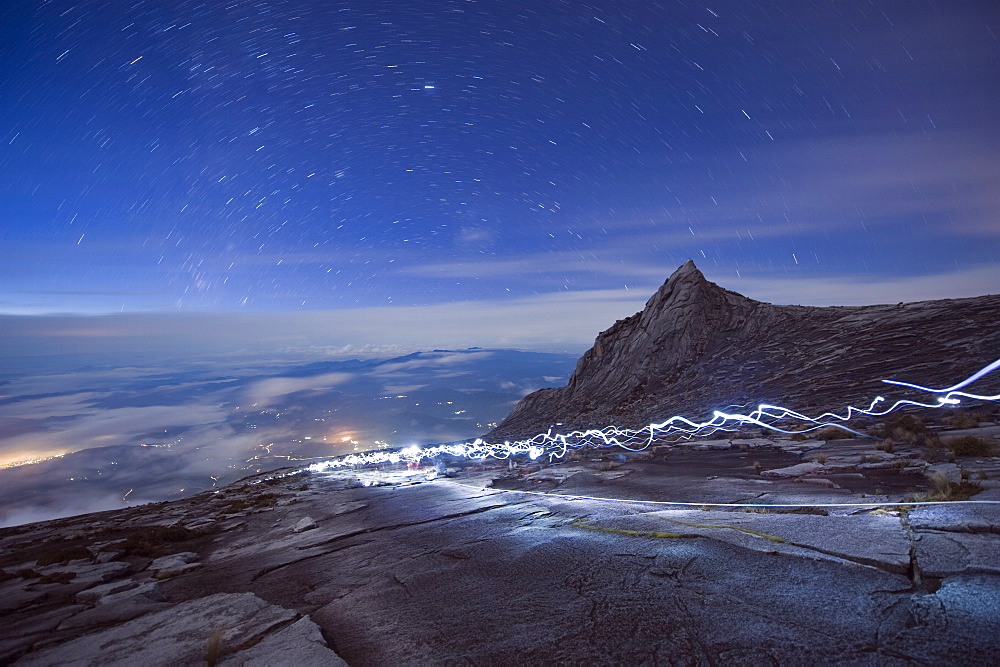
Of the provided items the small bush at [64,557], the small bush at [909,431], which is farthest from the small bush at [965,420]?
the small bush at [64,557]

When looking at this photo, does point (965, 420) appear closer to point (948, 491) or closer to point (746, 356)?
point (948, 491)

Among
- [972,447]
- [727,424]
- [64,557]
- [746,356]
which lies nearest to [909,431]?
[972,447]

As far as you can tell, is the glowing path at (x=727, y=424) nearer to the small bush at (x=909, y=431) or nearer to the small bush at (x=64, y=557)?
the small bush at (x=909, y=431)

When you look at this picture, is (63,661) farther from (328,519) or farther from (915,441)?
(915,441)

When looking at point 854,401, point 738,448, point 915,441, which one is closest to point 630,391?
point 854,401

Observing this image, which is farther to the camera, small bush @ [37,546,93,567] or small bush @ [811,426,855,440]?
small bush @ [811,426,855,440]

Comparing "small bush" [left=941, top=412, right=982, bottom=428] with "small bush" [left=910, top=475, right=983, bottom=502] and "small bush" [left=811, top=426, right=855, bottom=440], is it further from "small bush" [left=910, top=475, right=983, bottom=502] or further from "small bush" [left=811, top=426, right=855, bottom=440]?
"small bush" [left=910, top=475, right=983, bottom=502]

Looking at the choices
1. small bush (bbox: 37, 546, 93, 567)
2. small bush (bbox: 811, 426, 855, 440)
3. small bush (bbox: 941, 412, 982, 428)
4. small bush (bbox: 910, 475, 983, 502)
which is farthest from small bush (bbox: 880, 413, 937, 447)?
small bush (bbox: 37, 546, 93, 567)

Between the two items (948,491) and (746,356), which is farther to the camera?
(746,356)

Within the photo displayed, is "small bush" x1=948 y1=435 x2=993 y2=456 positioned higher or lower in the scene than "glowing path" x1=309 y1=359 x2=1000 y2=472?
higher

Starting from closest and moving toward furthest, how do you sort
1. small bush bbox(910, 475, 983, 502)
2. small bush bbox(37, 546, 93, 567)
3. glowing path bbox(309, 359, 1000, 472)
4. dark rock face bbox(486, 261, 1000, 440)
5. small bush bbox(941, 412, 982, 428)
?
small bush bbox(910, 475, 983, 502)
small bush bbox(37, 546, 93, 567)
small bush bbox(941, 412, 982, 428)
glowing path bbox(309, 359, 1000, 472)
dark rock face bbox(486, 261, 1000, 440)
